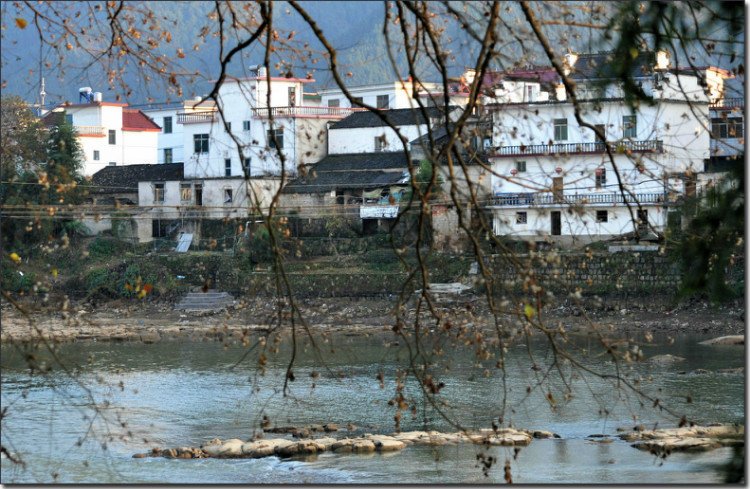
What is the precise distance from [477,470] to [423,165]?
1221cm

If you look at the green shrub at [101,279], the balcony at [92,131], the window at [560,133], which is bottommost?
the green shrub at [101,279]

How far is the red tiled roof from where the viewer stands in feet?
113

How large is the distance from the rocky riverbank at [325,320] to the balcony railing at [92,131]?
878cm

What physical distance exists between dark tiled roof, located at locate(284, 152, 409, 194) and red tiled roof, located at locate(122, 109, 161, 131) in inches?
354

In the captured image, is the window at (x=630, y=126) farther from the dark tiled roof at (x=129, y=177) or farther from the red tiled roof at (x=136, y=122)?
the red tiled roof at (x=136, y=122)

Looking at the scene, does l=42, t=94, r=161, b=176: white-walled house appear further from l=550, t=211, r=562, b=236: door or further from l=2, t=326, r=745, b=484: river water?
l=550, t=211, r=562, b=236: door

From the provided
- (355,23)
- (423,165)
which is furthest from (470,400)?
(355,23)

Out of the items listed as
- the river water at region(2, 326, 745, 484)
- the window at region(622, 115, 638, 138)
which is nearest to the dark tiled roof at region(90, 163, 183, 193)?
the river water at region(2, 326, 745, 484)

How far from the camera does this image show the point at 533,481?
902 cm

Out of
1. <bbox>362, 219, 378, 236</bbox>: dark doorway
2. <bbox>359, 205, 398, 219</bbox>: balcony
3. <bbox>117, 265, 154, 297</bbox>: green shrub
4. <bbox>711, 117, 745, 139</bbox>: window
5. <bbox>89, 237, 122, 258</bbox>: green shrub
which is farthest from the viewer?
<bbox>89, 237, 122, 258</bbox>: green shrub

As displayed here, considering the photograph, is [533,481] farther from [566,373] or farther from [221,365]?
[221,365]

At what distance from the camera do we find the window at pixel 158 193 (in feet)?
95.6

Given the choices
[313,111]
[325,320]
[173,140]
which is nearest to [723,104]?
[325,320]

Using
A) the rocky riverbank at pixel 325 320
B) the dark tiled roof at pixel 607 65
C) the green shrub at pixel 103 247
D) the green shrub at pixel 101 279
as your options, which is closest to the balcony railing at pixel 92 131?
the green shrub at pixel 103 247
